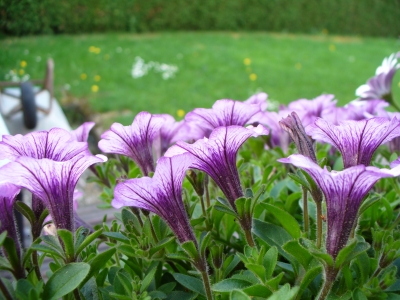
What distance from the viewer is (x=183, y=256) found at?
61 cm

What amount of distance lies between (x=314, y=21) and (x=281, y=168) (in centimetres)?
914

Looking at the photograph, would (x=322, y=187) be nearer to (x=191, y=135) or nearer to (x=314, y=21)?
(x=191, y=135)

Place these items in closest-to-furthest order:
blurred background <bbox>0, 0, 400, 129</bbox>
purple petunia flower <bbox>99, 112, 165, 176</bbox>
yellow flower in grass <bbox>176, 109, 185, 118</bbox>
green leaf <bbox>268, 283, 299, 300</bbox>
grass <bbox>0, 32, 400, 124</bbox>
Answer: green leaf <bbox>268, 283, 299, 300</bbox>
purple petunia flower <bbox>99, 112, 165, 176</bbox>
yellow flower in grass <bbox>176, 109, 185, 118</bbox>
blurred background <bbox>0, 0, 400, 129</bbox>
grass <bbox>0, 32, 400, 124</bbox>

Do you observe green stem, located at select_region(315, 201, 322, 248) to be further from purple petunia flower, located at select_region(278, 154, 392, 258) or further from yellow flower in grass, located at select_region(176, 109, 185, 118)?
yellow flower in grass, located at select_region(176, 109, 185, 118)

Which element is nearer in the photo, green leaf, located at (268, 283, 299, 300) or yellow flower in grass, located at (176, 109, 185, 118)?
green leaf, located at (268, 283, 299, 300)

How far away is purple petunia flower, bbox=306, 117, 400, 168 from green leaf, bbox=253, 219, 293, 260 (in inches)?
5.9

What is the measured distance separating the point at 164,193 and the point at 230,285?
0.48ft

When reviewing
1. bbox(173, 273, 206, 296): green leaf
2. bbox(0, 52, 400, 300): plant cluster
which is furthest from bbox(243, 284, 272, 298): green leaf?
bbox(173, 273, 206, 296): green leaf

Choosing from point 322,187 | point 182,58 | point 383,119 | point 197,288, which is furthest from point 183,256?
point 182,58

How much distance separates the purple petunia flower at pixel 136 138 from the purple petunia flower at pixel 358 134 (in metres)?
0.26

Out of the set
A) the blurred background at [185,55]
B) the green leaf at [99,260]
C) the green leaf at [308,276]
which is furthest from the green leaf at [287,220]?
the blurred background at [185,55]

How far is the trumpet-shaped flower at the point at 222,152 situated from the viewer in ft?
1.95

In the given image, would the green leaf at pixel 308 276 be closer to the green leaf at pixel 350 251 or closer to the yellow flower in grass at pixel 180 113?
the green leaf at pixel 350 251

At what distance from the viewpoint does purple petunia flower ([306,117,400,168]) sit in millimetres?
591
